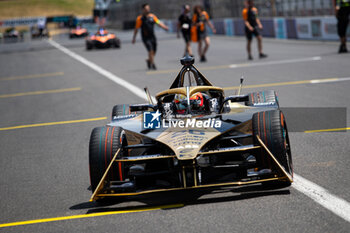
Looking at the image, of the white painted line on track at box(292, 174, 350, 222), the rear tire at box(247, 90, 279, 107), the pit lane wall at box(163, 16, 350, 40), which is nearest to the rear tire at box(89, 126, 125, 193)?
the white painted line on track at box(292, 174, 350, 222)

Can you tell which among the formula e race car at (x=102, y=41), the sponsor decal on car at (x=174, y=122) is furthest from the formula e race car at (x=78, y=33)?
the sponsor decal on car at (x=174, y=122)

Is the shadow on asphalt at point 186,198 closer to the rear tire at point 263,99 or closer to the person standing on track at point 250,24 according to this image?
the rear tire at point 263,99

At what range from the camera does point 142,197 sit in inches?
240

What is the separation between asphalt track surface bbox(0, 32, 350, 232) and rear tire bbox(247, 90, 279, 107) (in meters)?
0.63

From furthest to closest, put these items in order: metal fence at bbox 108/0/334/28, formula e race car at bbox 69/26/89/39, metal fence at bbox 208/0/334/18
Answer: formula e race car at bbox 69/26/89/39 → metal fence at bbox 108/0/334/28 → metal fence at bbox 208/0/334/18

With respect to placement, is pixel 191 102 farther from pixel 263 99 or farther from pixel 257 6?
pixel 257 6

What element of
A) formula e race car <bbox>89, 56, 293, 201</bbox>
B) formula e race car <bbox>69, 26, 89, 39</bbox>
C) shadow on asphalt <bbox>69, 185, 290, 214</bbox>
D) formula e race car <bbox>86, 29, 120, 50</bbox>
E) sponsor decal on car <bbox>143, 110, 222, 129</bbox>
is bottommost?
formula e race car <bbox>69, 26, 89, 39</bbox>

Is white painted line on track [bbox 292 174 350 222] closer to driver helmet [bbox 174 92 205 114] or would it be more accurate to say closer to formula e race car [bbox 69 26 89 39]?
driver helmet [bbox 174 92 205 114]

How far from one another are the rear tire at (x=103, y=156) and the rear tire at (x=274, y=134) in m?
1.31

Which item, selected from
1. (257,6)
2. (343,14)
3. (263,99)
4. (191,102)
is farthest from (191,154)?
(257,6)

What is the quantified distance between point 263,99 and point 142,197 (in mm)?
2410

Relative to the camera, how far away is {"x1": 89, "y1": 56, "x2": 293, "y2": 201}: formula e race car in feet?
18.3

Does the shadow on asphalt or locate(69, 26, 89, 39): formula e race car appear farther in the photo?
locate(69, 26, 89, 39): formula e race car

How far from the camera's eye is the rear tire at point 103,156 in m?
5.85
